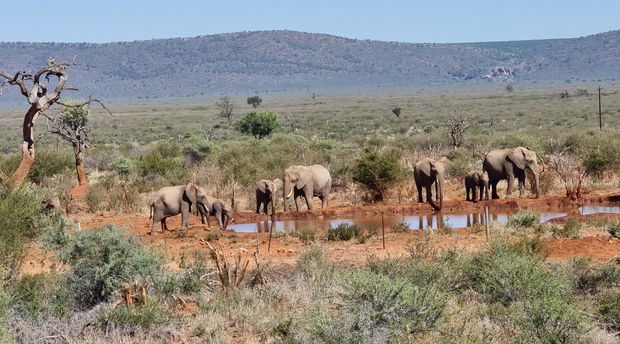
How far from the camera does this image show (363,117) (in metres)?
97.4

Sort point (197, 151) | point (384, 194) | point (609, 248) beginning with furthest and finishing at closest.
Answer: point (197, 151)
point (384, 194)
point (609, 248)

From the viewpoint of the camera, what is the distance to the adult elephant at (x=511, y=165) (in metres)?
27.1

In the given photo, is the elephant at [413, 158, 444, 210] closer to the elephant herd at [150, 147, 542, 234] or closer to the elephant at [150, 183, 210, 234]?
the elephant herd at [150, 147, 542, 234]

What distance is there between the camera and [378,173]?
89.5 feet

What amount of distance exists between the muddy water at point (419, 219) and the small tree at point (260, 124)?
34752mm

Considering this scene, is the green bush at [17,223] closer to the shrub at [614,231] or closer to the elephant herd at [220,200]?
the elephant herd at [220,200]

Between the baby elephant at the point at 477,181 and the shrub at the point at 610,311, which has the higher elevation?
the shrub at the point at 610,311

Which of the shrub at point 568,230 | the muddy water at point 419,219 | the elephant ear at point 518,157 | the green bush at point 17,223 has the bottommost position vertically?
the muddy water at point 419,219

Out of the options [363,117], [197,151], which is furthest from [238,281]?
[363,117]

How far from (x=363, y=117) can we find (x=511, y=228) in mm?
77916

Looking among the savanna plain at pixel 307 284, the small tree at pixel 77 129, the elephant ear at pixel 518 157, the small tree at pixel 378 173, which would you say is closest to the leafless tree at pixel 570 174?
the elephant ear at pixel 518 157

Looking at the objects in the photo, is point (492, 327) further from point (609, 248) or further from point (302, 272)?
point (609, 248)

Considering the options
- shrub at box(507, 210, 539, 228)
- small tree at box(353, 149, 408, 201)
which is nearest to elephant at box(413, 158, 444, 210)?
small tree at box(353, 149, 408, 201)

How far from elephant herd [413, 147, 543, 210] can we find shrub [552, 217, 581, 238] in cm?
635
